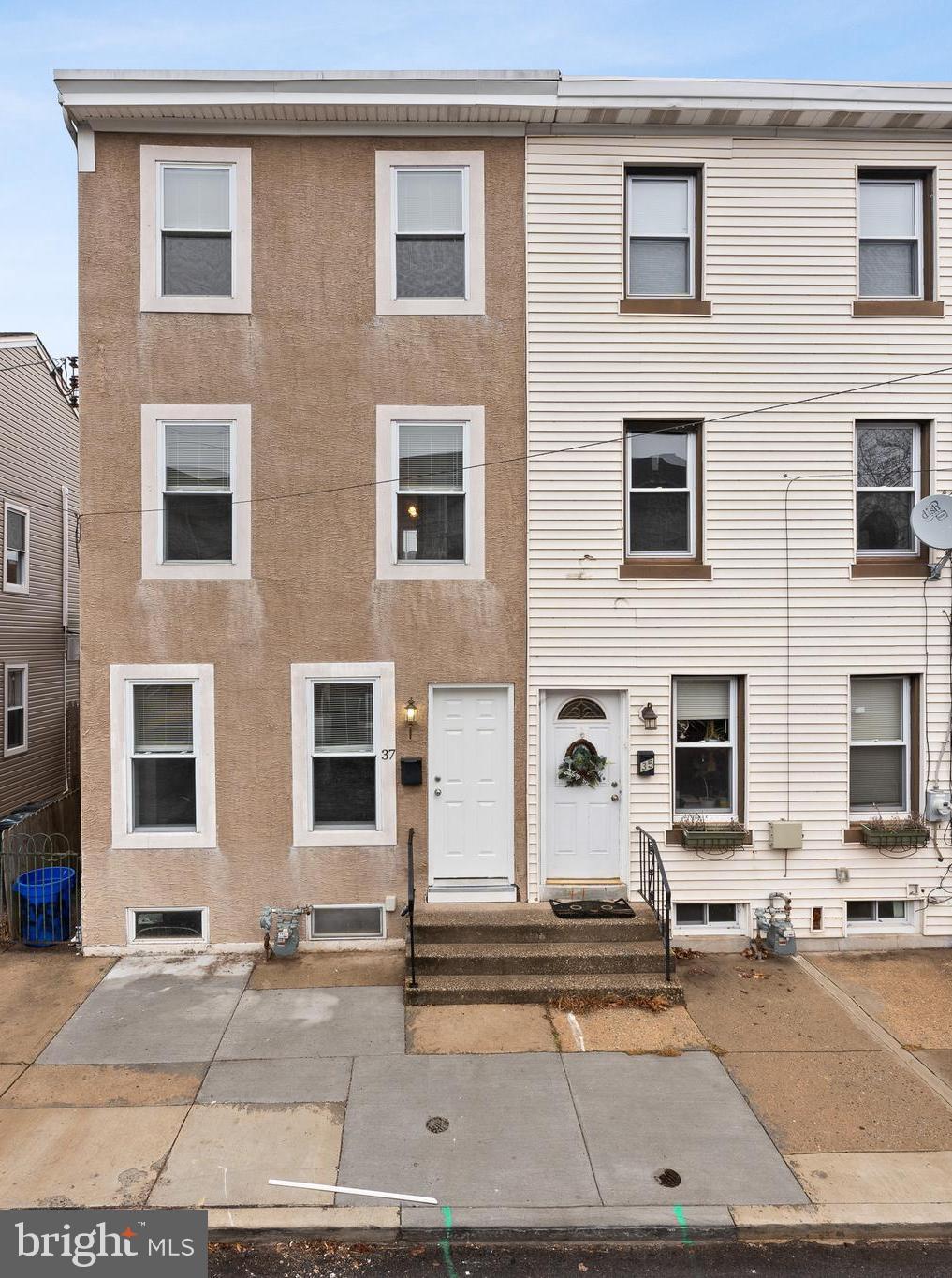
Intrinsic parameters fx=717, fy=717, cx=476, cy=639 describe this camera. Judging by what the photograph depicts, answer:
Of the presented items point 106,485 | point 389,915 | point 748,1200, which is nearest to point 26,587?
point 106,485

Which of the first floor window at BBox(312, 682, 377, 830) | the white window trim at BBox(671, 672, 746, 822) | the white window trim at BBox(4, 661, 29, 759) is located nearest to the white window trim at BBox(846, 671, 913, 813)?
the white window trim at BBox(671, 672, 746, 822)

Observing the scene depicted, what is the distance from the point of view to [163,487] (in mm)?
7469

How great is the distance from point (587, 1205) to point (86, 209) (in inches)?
376

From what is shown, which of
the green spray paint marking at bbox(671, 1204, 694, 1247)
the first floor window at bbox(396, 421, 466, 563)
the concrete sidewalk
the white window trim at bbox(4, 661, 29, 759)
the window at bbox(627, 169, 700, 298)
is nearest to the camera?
the green spray paint marking at bbox(671, 1204, 694, 1247)

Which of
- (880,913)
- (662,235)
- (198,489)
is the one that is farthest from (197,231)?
(880,913)

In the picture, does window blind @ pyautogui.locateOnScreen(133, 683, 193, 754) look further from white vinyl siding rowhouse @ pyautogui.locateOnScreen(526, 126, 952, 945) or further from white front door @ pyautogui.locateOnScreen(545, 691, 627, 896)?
white front door @ pyautogui.locateOnScreen(545, 691, 627, 896)

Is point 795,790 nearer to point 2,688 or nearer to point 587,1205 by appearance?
point 587,1205

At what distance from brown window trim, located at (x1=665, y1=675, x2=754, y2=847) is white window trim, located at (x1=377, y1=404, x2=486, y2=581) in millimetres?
2596

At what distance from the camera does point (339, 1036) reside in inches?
231

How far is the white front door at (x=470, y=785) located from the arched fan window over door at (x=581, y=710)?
2.03 ft

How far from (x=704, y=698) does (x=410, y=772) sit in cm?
328

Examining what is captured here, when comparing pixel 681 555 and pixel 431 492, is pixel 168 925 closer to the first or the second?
pixel 431 492

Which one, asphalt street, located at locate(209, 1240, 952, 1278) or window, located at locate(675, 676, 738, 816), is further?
window, located at locate(675, 676, 738, 816)

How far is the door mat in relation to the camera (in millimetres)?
7086
